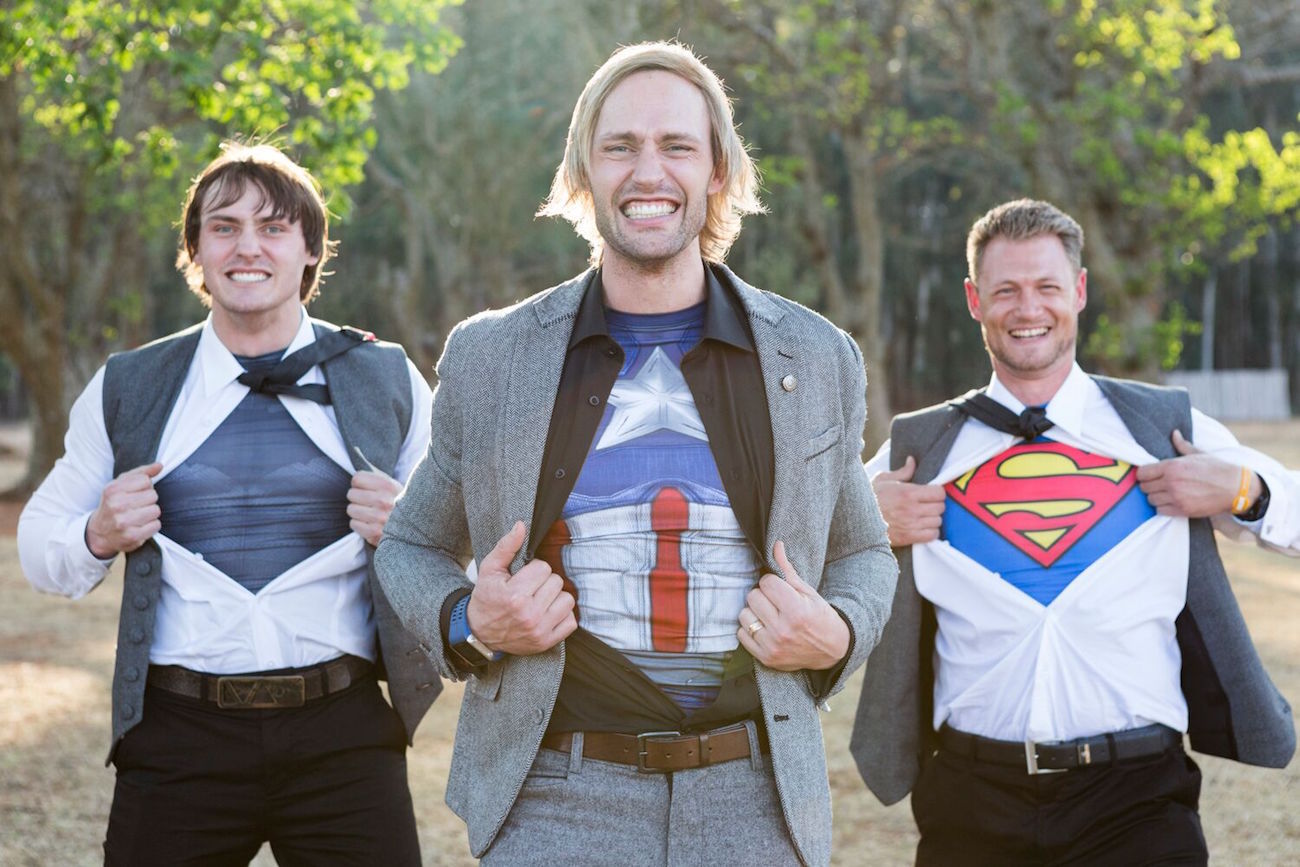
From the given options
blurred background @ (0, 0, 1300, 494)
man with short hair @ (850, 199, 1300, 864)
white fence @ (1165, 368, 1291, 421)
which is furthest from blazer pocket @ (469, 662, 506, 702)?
white fence @ (1165, 368, 1291, 421)

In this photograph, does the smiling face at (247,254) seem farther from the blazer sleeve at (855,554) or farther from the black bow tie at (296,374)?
the blazer sleeve at (855,554)

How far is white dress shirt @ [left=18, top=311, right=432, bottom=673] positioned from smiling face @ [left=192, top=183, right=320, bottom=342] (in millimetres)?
161

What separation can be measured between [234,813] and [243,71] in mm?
6144

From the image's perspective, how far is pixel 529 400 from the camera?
3043 millimetres

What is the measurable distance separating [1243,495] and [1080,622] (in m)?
0.57

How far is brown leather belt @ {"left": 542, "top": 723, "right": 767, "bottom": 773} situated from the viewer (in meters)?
2.88

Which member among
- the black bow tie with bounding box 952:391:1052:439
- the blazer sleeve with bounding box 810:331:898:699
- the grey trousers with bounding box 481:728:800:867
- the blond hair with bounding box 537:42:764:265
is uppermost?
the blond hair with bounding box 537:42:764:265

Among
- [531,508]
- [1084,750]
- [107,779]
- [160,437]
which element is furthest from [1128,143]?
[531,508]

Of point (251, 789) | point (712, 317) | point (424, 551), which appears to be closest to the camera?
point (712, 317)

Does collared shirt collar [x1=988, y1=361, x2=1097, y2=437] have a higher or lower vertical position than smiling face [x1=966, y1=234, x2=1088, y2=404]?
lower

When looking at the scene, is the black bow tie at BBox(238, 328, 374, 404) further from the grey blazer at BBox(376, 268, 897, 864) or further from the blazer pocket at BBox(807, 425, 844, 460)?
the blazer pocket at BBox(807, 425, 844, 460)

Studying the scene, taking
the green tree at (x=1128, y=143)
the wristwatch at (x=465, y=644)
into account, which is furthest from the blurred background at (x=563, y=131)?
the wristwatch at (x=465, y=644)

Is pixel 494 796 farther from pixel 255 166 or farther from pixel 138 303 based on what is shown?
pixel 138 303

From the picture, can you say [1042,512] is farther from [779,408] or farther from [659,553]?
[659,553]
